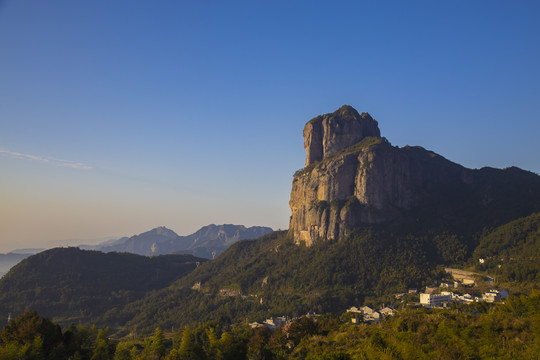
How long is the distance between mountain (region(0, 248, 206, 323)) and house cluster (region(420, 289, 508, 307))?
363 feet

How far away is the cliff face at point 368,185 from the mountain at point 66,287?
261ft

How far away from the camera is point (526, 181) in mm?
167625

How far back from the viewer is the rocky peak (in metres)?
182

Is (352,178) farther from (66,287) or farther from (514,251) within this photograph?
(66,287)

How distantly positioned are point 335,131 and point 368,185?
3652cm

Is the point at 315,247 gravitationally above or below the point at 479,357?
above

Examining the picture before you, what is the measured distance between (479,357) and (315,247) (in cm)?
11497

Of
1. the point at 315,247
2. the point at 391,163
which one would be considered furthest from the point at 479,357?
the point at 391,163

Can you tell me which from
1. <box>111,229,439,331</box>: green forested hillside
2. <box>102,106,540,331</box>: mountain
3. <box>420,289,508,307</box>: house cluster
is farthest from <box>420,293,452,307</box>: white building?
<box>102,106,540,331</box>: mountain

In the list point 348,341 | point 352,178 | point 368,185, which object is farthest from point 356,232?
point 348,341

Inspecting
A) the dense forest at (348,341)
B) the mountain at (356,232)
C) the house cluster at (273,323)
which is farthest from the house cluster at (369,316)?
the house cluster at (273,323)

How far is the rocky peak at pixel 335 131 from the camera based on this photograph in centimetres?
18175

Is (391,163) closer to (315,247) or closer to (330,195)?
(330,195)

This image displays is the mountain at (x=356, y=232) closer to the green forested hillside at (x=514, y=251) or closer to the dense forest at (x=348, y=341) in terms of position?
the green forested hillside at (x=514, y=251)
